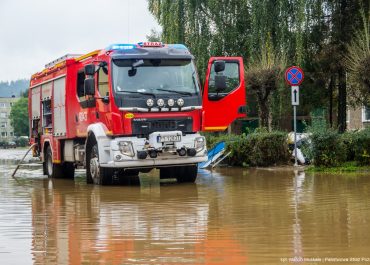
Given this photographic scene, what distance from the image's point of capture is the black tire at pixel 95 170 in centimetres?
1795

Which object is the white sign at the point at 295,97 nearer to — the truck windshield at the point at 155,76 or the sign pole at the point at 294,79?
the sign pole at the point at 294,79

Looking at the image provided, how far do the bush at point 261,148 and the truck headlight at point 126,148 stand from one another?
23.5ft

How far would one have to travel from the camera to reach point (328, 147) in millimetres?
20828

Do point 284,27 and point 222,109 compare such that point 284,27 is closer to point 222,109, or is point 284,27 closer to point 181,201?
point 222,109

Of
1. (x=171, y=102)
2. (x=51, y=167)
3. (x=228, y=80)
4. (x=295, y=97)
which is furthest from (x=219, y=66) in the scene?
(x=51, y=167)

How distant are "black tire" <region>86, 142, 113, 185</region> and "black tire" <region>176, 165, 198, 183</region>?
6.35 feet

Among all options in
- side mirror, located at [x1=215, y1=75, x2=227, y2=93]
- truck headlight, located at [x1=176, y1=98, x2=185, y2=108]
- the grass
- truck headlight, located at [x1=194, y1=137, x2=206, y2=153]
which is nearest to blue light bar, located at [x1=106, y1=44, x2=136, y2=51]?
truck headlight, located at [x1=176, y1=98, x2=185, y2=108]

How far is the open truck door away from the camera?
18141mm

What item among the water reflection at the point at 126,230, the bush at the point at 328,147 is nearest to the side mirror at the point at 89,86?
the water reflection at the point at 126,230

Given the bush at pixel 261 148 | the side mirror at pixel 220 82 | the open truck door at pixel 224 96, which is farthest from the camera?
the bush at pixel 261 148

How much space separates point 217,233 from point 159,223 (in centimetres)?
131

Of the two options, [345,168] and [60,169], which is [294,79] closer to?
[345,168]

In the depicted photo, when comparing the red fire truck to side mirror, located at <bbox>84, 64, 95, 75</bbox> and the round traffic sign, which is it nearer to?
side mirror, located at <bbox>84, 64, 95, 75</bbox>

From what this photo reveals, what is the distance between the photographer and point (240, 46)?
31.8 m
